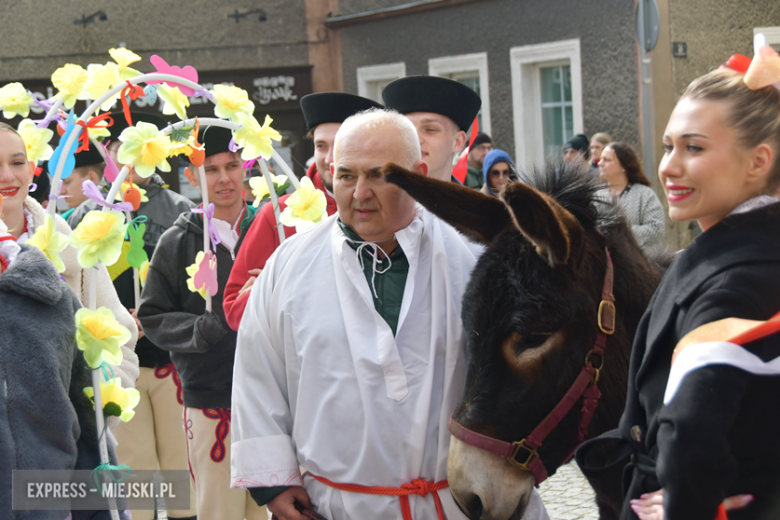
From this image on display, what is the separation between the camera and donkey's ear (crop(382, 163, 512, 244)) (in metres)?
2.04

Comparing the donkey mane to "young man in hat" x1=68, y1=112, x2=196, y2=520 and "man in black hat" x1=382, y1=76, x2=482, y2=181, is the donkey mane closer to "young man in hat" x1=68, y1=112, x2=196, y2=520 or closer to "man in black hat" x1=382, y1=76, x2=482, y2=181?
"man in black hat" x1=382, y1=76, x2=482, y2=181

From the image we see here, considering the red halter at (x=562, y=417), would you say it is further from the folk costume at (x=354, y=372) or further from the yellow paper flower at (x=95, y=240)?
the yellow paper flower at (x=95, y=240)

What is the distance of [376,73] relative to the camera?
14422 millimetres

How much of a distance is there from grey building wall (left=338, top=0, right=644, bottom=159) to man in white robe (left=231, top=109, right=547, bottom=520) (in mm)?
9488

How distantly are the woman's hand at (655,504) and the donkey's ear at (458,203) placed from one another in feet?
2.72

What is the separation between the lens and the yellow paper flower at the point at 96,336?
277 centimetres

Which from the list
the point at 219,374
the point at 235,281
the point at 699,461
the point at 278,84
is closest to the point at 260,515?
the point at 219,374

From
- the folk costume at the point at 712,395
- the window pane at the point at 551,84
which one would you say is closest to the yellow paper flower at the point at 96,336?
the folk costume at the point at 712,395

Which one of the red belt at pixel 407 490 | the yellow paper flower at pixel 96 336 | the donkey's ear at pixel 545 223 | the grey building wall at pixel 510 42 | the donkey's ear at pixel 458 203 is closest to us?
the donkey's ear at pixel 545 223

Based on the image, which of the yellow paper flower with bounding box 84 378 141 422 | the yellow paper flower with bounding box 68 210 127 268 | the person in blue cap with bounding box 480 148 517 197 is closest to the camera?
the yellow paper flower with bounding box 84 378 141 422

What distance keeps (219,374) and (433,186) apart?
2.21 meters

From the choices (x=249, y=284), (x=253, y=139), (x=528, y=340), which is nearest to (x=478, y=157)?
(x=253, y=139)

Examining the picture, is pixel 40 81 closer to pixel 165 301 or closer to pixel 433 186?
pixel 165 301

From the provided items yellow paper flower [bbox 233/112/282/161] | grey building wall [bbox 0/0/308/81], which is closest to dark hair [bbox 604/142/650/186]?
yellow paper flower [bbox 233/112/282/161]
